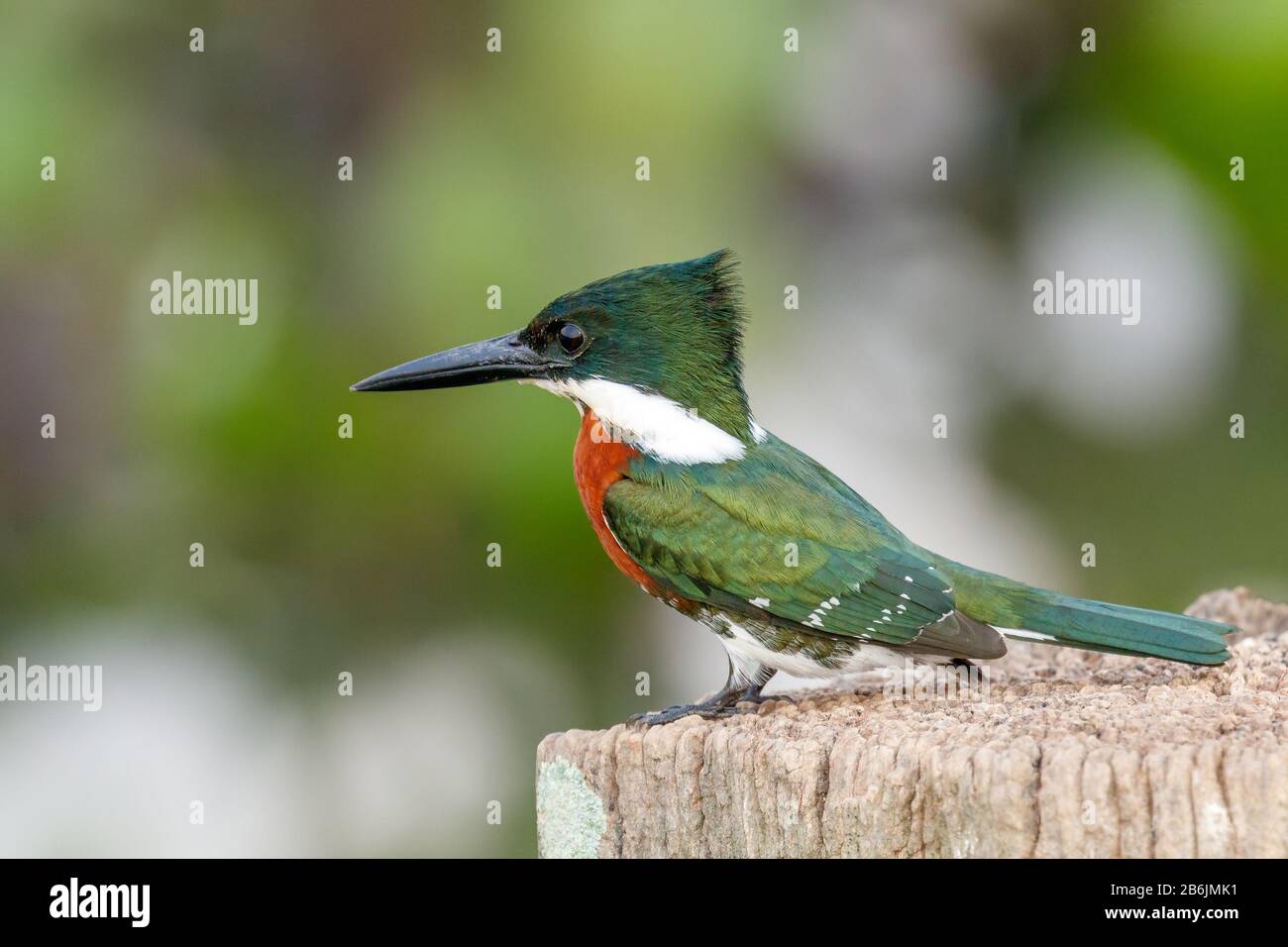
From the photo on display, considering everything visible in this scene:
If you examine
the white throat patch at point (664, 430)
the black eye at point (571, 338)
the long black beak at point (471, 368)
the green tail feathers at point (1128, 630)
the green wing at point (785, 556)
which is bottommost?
the green tail feathers at point (1128, 630)

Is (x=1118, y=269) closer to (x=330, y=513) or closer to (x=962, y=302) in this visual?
(x=962, y=302)

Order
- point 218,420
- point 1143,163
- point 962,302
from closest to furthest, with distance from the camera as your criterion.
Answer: point 218,420, point 1143,163, point 962,302

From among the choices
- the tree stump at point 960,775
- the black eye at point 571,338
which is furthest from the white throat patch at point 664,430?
the tree stump at point 960,775

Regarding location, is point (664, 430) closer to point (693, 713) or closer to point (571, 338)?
point (571, 338)

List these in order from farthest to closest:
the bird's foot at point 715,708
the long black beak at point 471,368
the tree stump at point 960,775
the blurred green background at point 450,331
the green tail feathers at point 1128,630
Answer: the blurred green background at point 450,331
the long black beak at point 471,368
the bird's foot at point 715,708
the green tail feathers at point 1128,630
the tree stump at point 960,775

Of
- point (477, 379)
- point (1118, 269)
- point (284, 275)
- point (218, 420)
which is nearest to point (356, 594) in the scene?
point (218, 420)

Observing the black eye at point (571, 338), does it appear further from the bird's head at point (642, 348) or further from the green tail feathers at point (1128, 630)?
the green tail feathers at point (1128, 630)

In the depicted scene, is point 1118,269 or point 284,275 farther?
point 1118,269

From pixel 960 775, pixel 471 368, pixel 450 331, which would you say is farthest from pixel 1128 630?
pixel 450 331

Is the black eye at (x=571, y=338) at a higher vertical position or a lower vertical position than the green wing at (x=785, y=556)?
higher
